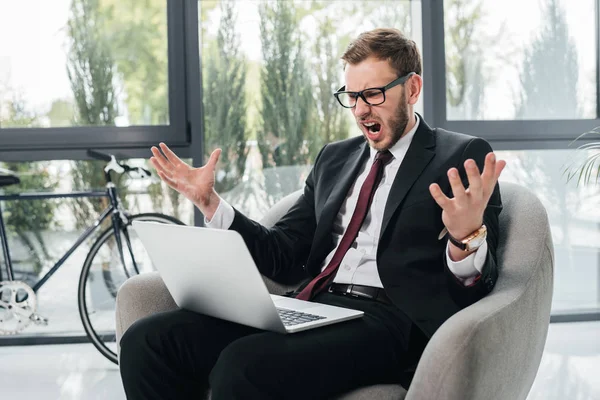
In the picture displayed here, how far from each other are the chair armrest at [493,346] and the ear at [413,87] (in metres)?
0.52

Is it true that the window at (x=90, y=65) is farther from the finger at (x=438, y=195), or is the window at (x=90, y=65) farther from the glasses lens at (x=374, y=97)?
the finger at (x=438, y=195)

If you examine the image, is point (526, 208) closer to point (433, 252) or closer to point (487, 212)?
point (487, 212)

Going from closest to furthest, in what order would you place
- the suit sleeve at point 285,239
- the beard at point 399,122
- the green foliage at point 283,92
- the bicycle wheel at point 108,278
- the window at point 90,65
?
the beard at point 399,122 < the suit sleeve at point 285,239 < the bicycle wheel at point 108,278 < the window at point 90,65 < the green foliage at point 283,92

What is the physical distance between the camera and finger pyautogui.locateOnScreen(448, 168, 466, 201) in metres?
1.30

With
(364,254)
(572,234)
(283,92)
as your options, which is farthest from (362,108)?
(572,234)

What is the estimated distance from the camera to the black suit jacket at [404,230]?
5.31 ft

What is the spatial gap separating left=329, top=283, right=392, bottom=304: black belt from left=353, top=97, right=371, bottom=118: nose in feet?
1.46

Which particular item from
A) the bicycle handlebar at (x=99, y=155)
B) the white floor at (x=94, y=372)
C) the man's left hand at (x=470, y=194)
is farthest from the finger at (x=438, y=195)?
the bicycle handlebar at (x=99, y=155)

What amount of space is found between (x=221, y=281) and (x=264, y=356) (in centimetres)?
18

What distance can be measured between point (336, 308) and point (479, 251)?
0.37 m

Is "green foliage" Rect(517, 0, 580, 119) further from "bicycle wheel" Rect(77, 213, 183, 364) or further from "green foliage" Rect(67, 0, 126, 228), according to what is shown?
"green foliage" Rect(67, 0, 126, 228)

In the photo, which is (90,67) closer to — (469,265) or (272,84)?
(272,84)

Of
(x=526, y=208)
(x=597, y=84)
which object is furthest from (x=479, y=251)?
(x=597, y=84)

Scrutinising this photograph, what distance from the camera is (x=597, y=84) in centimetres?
374
